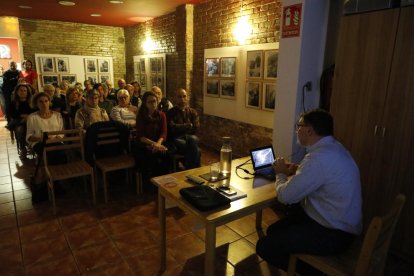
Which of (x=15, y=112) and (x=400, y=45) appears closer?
(x=400, y=45)

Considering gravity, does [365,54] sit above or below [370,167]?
above

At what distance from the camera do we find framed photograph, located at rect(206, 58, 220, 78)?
524 centimetres

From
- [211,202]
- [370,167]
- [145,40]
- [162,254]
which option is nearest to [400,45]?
[370,167]

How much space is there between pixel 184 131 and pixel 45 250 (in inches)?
84.8

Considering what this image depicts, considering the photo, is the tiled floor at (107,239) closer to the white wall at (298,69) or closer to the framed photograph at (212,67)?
the white wall at (298,69)

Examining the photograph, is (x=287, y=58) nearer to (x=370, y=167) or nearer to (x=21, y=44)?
(x=370, y=167)

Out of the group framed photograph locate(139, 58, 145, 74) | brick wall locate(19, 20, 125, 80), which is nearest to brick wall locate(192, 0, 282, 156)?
framed photograph locate(139, 58, 145, 74)

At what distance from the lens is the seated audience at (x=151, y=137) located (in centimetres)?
353

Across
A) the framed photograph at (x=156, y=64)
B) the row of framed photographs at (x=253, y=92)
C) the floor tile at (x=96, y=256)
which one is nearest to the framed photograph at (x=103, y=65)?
the framed photograph at (x=156, y=64)

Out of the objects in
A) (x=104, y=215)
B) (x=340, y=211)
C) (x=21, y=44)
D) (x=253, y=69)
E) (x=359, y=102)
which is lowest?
(x=104, y=215)

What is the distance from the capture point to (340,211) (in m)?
1.66

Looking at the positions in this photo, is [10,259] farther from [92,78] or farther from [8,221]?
[92,78]

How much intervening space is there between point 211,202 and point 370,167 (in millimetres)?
1585

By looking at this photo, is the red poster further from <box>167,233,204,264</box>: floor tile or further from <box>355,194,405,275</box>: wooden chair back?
<box>167,233,204,264</box>: floor tile
